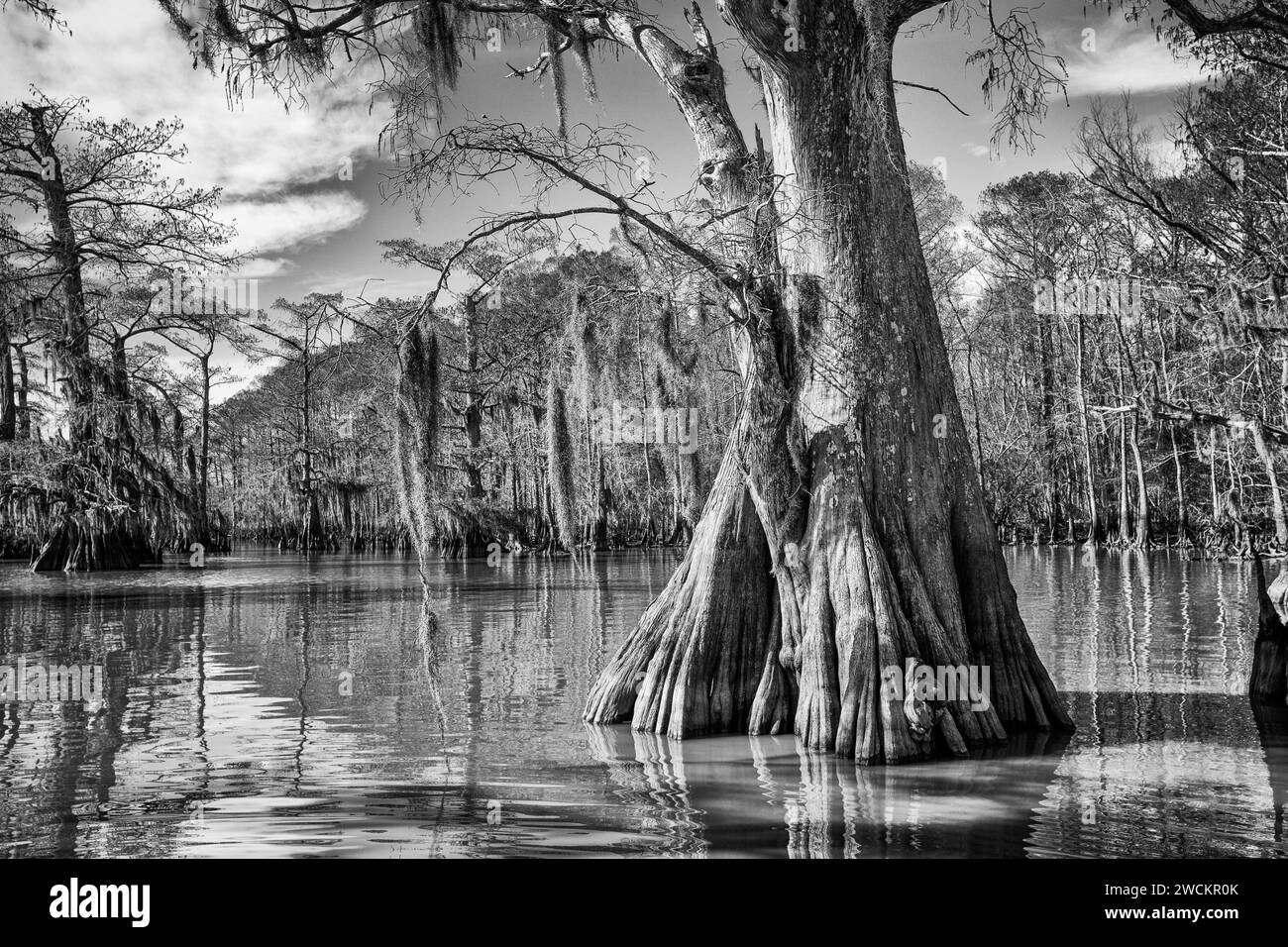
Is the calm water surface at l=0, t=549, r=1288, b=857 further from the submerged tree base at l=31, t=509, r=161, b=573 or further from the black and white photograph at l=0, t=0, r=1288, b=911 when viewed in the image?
the submerged tree base at l=31, t=509, r=161, b=573

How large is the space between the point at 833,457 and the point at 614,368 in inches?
121

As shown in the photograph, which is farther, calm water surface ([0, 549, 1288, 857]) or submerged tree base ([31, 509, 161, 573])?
submerged tree base ([31, 509, 161, 573])

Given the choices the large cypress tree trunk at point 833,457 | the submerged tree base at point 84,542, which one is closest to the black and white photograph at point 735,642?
the large cypress tree trunk at point 833,457

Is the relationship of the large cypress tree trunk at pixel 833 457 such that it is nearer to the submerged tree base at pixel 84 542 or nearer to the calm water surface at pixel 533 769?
the calm water surface at pixel 533 769

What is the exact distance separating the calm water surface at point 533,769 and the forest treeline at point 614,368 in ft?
5.13

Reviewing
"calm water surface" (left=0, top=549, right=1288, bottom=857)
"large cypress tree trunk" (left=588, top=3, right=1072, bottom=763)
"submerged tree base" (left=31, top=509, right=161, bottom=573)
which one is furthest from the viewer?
"submerged tree base" (left=31, top=509, right=161, bottom=573)

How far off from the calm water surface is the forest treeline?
156cm

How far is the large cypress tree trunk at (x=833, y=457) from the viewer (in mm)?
6168

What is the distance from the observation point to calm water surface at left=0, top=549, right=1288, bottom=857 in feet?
13.8

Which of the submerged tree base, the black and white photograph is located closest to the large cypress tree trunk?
the black and white photograph

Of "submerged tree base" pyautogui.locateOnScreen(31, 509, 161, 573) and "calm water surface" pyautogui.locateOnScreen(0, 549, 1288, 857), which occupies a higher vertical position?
"submerged tree base" pyautogui.locateOnScreen(31, 509, 161, 573)

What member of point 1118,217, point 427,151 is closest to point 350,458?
point 1118,217
